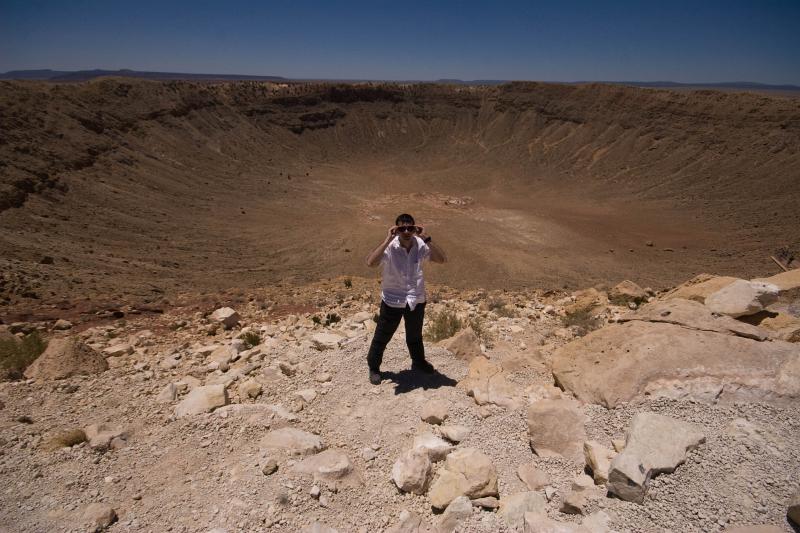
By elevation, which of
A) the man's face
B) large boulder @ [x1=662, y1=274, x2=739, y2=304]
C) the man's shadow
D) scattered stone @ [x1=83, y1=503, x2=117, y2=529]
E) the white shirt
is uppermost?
the man's face

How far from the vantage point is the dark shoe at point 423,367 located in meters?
4.75

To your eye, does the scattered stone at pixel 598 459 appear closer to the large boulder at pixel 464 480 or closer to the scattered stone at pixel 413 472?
the large boulder at pixel 464 480

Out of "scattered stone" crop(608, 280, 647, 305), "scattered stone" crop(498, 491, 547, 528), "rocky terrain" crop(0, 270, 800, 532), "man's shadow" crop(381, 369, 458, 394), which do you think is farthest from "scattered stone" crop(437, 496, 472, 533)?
"scattered stone" crop(608, 280, 647, 305)

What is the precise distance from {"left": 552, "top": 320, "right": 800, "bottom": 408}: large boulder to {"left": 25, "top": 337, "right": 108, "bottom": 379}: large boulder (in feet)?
17.1

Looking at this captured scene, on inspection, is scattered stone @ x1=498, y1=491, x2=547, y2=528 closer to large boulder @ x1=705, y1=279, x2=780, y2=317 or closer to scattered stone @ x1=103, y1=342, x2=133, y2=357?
large boulder @ x1=705, y1=279, x2=780, y2=317

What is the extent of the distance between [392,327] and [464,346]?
115cm

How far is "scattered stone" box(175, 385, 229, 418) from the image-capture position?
13.8 ft

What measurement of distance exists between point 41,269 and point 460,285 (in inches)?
477

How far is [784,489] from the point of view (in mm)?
2604

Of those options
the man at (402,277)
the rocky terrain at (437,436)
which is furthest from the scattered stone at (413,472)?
the man at (402,277)

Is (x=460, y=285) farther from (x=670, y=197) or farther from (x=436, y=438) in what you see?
(x=670, y=197)

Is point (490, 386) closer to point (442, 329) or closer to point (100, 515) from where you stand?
point (442, 329)

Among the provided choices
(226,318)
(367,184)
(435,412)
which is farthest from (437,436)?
(367,184)

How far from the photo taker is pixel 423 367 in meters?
4.77
